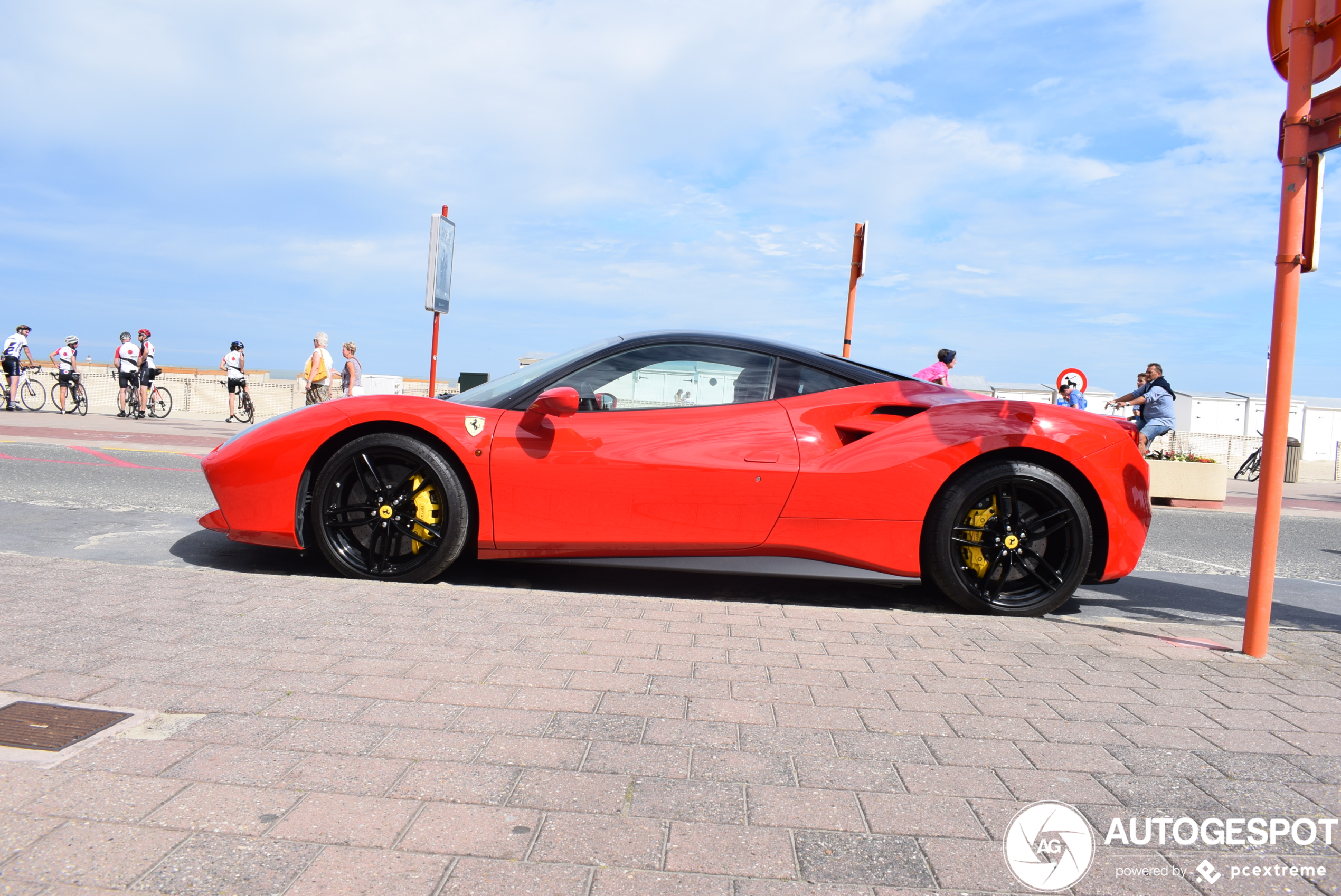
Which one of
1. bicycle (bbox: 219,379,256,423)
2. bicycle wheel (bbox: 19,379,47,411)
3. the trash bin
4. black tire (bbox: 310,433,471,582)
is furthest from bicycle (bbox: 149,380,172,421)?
the trash bin

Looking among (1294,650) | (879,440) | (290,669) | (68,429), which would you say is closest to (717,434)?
(879,440)

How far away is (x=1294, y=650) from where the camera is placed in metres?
3.44

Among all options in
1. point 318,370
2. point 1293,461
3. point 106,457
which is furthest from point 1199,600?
point 1293,461

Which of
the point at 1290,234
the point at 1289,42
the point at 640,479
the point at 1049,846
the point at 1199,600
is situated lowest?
the point at 1049,846

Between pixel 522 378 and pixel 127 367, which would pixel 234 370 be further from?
pixel 522 378

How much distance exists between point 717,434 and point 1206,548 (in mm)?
5038

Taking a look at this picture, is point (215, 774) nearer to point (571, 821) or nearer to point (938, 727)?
point (571, 821)

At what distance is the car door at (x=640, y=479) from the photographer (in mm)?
3666

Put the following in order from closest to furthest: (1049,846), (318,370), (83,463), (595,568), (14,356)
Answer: (1049,846) < (595,568) < (83,463) < (318,370) < (14,356)

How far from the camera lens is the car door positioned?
12.0 ft

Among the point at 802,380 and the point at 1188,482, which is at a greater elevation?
the point at 802,380

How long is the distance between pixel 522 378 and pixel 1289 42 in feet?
11.2

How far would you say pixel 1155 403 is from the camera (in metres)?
10.9

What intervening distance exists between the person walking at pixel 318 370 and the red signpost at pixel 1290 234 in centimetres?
1253
